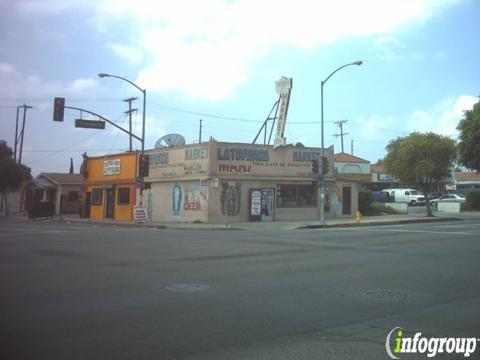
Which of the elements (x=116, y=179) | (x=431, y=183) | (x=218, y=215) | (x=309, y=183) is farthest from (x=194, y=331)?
(x=116, y=179)

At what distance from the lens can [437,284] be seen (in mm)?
10164

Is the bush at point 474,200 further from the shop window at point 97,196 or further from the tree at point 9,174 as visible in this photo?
the tree at point 9,174

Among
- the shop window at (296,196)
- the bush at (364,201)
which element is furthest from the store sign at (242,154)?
the bush at (364,201)

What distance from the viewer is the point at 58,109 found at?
106ft

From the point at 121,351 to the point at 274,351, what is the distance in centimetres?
169

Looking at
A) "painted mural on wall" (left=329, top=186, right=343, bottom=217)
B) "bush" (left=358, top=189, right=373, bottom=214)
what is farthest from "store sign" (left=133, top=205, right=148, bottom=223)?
"bush" (left=358, top=189, right=373, bottom=214)

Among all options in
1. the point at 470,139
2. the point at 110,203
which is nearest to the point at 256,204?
the point at 110,203

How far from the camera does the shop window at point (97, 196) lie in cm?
4688

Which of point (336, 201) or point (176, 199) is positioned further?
point (336, 201)

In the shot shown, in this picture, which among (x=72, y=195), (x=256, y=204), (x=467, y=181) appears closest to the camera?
(x=256, y=204)

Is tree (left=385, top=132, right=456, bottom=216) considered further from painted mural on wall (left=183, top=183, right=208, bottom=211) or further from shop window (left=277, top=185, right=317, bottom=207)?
painted mural on wall (left=183, top=183, right=208, bottom=211)

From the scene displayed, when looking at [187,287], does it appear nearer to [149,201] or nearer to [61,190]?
[149,201]

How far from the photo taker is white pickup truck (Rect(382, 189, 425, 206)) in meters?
62.0

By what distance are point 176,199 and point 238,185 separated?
5.17m
